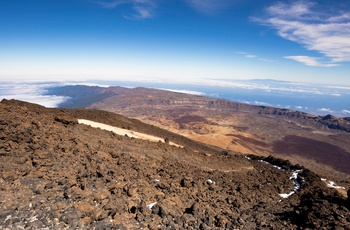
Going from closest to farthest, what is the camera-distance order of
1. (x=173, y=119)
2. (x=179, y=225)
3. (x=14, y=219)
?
(x=14, y=219), (x=179, y=225), (x=173, y=119)

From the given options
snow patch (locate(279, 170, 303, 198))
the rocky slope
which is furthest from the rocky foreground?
the rocky slope

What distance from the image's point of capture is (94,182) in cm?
1027

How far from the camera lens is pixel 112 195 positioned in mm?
9609

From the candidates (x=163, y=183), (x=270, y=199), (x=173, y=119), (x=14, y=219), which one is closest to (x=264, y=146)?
(x=173, y=119)

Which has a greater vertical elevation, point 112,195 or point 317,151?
point 112,195

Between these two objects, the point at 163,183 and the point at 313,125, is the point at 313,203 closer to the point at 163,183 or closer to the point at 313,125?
the point at 163,183

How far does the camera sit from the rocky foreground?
26.6ft

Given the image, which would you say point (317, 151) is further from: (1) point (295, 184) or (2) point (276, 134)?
(1) point (295, 184)

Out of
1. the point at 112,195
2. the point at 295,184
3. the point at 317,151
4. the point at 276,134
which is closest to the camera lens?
the point at 112,195

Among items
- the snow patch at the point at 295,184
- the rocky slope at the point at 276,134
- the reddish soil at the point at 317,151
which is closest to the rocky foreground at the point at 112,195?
the snow patch at the point at 295,184

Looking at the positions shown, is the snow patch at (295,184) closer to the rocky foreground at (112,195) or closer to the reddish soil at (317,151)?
the rocky foreground at (112,195)

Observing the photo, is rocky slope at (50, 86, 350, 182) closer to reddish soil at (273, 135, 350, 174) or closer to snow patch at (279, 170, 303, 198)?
reddish soil at (273, 135, 350, 174)

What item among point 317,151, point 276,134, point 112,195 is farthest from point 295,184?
point 276,134

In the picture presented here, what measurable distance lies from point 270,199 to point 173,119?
9851 cm
